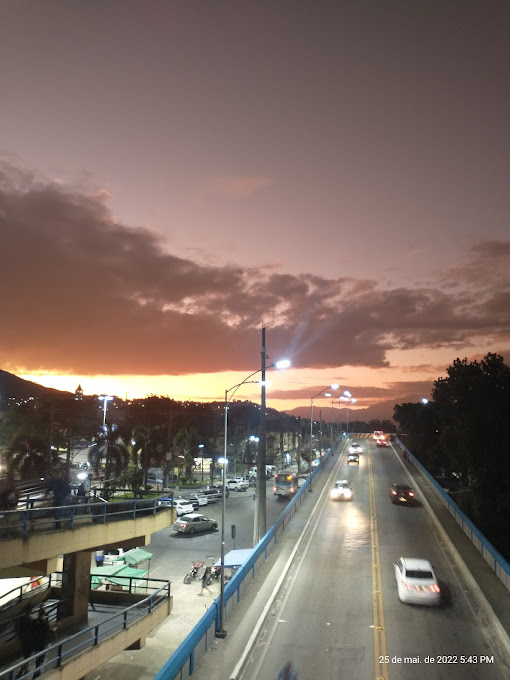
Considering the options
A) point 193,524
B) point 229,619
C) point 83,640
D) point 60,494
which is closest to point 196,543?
point 193,524

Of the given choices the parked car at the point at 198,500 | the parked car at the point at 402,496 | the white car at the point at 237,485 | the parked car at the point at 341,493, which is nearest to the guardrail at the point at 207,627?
the parked car at the point at 341,493

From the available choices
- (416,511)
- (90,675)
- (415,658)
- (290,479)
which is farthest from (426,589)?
(290,479)

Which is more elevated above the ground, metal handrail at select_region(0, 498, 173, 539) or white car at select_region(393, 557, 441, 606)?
metal handrail at select_region(0, 498, 173, 539)

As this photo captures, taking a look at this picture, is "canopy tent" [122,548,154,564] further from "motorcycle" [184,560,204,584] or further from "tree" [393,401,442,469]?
"tree" [393,401,442,469]

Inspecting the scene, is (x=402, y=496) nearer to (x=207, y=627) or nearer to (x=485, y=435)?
(x=485, y=435)

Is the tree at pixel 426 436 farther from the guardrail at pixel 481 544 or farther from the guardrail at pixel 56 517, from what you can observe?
the guardrail at pixel 56 517

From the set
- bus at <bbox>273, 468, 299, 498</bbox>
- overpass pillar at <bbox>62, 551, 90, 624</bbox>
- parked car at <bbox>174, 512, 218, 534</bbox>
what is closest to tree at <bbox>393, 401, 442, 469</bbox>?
bus at <bbox>273, 468, 299, 498</bbox>

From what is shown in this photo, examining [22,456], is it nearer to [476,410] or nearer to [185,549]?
[185,549]

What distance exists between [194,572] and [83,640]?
15125mm

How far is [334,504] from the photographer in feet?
136

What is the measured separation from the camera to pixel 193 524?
44.7 metres

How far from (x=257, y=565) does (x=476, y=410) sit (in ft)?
110

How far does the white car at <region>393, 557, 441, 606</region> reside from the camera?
20.0 meters

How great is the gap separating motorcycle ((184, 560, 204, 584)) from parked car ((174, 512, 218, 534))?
35.1 feet
